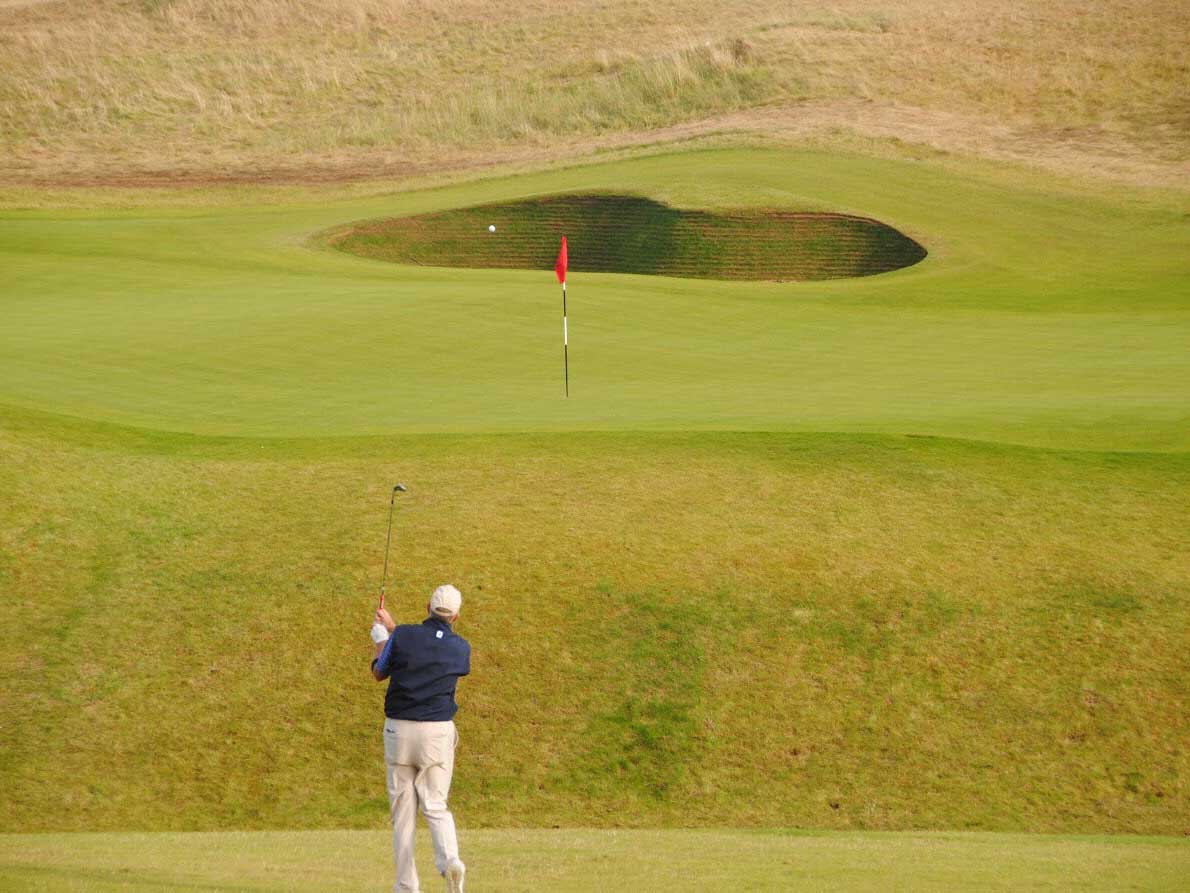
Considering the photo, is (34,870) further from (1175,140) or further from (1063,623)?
(1175,140)

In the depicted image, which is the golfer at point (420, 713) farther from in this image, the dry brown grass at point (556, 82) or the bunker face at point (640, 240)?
the dry brown grass at point (556, 82)

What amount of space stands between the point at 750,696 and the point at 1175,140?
160 feet

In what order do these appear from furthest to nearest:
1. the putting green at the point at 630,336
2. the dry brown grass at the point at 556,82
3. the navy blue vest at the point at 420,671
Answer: the dry brown grass at the point at 556,82, the putting green at the point at 630,336, the navy blue vest at the point at 420,671

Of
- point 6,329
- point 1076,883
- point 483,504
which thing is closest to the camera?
point 1076,883

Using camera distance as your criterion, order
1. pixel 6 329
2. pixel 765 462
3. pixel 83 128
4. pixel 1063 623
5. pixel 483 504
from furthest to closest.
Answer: pixel 83 128 → pixel 6 329 → pixel 765 462 → pixel 483 504 → pixel 1063 623

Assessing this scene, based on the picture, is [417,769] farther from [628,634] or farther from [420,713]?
[628,634]

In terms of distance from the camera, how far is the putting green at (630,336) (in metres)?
20.4

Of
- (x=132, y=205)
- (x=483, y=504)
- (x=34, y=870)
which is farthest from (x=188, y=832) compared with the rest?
(x=132, y=205)

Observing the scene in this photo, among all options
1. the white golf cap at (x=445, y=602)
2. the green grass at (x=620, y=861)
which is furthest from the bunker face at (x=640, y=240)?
the white golf cap at (x=445, y=602)

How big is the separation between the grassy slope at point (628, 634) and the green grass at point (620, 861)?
110 centimetres

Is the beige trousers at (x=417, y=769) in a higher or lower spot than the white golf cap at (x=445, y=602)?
lower

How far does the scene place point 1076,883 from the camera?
928 cm

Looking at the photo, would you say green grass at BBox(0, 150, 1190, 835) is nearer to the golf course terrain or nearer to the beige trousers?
the golf course terrain

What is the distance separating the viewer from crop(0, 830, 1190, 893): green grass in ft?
30.2
